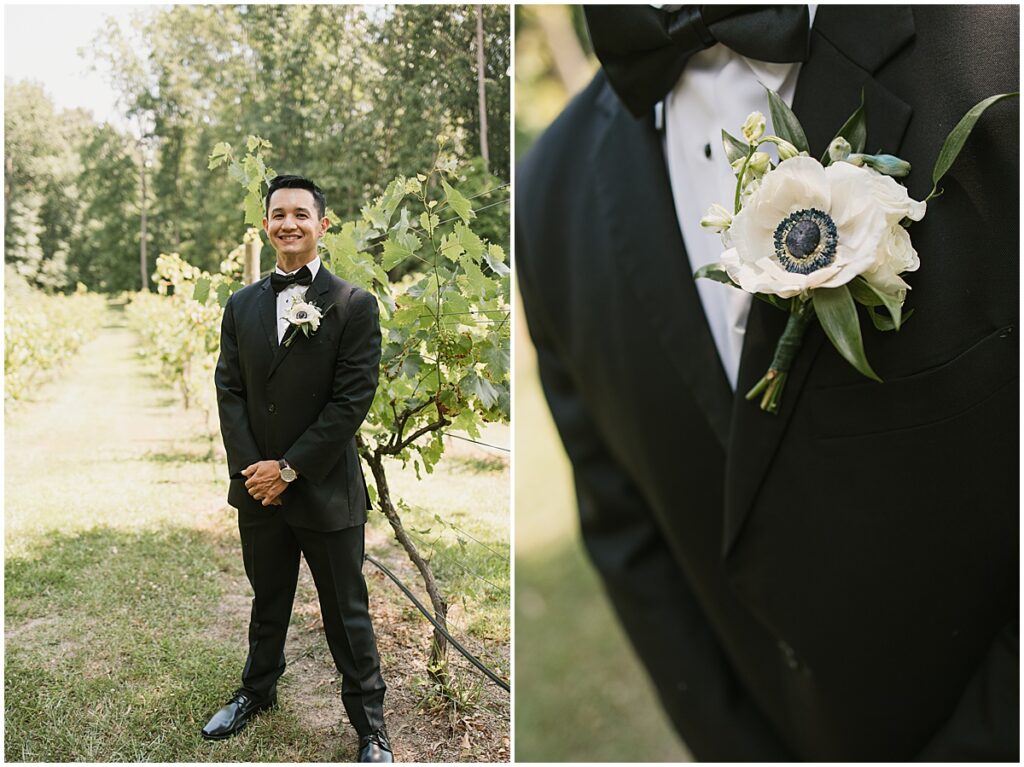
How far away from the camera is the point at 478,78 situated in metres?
2.17

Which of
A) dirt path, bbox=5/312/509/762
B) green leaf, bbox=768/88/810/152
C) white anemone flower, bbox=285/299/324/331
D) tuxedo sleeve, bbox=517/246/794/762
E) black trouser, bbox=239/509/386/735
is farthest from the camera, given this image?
dirt path, bbox=5/312/509/762

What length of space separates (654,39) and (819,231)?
38 cm

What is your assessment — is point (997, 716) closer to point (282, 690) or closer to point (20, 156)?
point (282, 690)

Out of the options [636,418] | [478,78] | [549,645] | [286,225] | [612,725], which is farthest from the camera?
[549,645]

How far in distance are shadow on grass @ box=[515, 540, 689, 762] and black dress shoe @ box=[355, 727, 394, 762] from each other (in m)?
0.49

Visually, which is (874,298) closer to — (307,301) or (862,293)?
(862,293)

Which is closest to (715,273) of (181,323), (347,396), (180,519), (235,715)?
(347,396)

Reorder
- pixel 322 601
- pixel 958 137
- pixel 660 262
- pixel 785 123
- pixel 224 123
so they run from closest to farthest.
A: pixel 958 137
pixel 785 123
pixel 660 262
pixel 322 601
pixel 224 123

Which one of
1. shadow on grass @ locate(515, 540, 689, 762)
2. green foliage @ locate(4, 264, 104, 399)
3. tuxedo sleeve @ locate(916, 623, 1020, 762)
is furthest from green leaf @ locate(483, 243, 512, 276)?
tuxedo sleeve @ locate(916, 623, 1020, 762)

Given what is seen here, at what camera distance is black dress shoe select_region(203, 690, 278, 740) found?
1959mm

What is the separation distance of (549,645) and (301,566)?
0.83 meters

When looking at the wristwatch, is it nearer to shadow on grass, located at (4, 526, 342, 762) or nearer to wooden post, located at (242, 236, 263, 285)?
shadow on grass, located at (4, 526, 342, 762)

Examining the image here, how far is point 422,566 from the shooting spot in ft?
7.10

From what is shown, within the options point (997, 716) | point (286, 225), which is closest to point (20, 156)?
point (286, 225)
